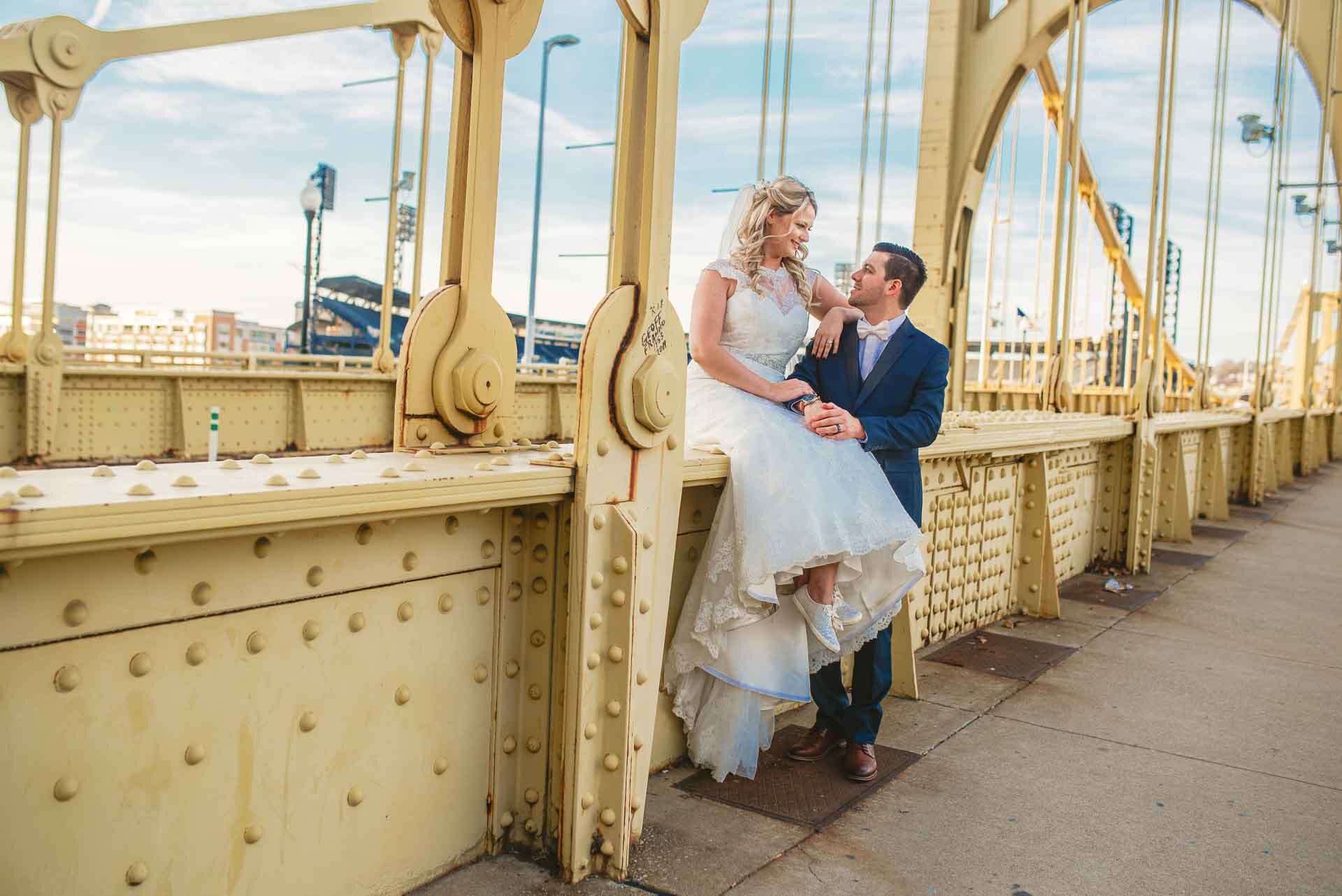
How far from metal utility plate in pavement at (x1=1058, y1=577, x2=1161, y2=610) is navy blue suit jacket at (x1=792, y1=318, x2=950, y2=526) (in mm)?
3416

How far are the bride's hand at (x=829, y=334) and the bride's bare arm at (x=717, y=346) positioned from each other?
0.33m

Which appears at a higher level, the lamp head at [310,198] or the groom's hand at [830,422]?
the lamp head at [310,198]

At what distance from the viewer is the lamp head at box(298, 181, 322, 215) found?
61.2 ft

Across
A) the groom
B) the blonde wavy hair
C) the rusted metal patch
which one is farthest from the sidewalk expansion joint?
the rusted metal patch

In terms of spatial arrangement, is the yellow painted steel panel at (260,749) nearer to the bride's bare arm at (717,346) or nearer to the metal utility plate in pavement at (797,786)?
the metal utility plate in pavement at (797,786)

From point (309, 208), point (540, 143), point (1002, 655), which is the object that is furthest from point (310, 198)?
point (1002, 655)

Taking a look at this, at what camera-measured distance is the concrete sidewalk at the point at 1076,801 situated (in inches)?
104

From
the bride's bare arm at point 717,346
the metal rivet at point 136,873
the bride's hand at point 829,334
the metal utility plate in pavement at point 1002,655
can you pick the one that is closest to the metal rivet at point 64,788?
the metal rivet at point 136,873

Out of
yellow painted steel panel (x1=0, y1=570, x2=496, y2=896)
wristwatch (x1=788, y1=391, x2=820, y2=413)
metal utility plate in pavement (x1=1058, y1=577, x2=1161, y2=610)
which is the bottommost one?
metal utility plate in pavement (x1=1058, y1=577, x2=1161, y2=610)

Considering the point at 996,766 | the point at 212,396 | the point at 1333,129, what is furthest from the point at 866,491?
the point at 1333,129

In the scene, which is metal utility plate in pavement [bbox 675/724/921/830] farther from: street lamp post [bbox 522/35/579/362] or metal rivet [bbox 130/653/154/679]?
street lamp post [bbox 522/35/579/362]

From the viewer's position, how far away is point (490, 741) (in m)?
2.61

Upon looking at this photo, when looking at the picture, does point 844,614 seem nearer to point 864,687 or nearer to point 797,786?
point 864,687

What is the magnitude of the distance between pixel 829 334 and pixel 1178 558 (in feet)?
21.2
